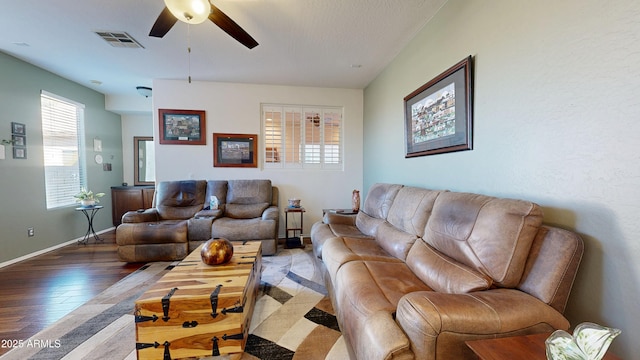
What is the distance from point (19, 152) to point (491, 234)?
554 cm

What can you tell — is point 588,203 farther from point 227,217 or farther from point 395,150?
point 227,217

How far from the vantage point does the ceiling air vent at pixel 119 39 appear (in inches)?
101

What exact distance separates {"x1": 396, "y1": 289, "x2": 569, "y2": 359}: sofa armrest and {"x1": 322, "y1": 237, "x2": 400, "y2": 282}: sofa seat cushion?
0.84 metres

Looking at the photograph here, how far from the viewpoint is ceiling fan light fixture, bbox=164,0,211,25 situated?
1.64m

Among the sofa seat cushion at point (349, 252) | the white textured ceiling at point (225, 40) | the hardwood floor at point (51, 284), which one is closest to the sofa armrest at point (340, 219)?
the sofa seat cushion at point (349, 252)

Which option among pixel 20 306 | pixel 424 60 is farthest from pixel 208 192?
pixel 424 60

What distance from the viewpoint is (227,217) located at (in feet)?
12.2

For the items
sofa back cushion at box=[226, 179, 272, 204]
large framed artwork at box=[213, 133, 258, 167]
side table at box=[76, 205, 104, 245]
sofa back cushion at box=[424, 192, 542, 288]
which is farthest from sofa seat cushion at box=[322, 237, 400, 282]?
side table at box=[76, 205, 104, 245]

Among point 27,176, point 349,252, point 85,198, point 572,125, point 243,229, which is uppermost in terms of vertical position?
point 572,125

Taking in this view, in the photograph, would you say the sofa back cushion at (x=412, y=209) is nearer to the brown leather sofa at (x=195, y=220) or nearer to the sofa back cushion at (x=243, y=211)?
the brown leather sofa at (x=195, y=220)

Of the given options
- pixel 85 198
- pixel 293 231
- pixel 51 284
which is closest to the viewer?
pixel 51 284

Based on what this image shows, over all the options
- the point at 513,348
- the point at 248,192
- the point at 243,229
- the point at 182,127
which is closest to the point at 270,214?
the point at 243,229

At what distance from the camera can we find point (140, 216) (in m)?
3.35

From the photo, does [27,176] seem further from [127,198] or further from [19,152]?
[127,198]
